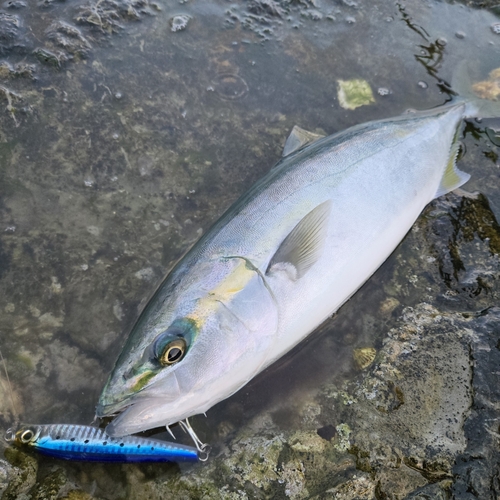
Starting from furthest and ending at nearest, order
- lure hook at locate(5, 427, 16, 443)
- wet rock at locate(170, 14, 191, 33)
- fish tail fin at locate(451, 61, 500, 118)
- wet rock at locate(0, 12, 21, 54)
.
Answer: wet rock at locate(170, 14, 191, 33) → fish tail fin at locate(451, 61, 500, 118) → wet rock at locate(0, 12, 21, 54) → lure hook at locate(5, 427, 16, 443)

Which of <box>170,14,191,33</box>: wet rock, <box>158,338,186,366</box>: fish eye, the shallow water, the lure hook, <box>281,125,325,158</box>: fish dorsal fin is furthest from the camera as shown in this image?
<box>170,14,191,33</box>: wet rock

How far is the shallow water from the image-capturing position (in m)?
2.17

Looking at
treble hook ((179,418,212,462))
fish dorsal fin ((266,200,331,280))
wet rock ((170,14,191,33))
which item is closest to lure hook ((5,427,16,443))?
treble hook ((179,418,212,462))

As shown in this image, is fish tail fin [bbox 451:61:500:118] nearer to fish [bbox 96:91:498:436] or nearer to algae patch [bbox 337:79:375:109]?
fish [bbox 96:91:498:436]

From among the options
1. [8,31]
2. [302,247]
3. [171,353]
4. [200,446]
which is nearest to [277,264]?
[302,247]

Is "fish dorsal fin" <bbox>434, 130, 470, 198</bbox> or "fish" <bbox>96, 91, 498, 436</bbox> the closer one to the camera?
"fish" <bbox>96, 91, 498, 436</bbox>

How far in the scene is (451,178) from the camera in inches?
107

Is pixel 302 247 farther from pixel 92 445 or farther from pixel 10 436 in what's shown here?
pixel 10 436

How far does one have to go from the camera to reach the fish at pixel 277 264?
1.73 metres

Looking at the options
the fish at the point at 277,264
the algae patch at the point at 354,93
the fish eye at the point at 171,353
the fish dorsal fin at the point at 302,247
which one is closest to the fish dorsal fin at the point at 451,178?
the fish at the point at 277,264

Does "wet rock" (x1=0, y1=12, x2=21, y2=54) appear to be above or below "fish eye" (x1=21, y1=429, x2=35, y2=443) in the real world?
above

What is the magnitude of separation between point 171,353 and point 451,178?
1.99m

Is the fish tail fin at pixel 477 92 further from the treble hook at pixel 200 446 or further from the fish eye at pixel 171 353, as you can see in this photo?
the treble hook at pixel 200 446

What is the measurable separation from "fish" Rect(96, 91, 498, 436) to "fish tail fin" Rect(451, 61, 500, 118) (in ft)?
1.57
